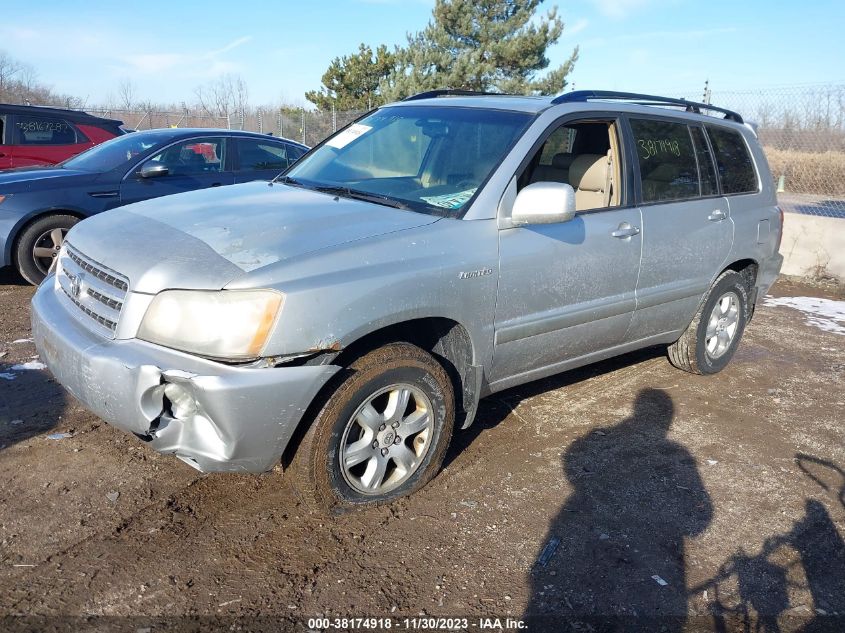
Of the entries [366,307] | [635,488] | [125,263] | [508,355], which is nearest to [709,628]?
[635,488]

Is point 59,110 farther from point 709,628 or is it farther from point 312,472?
point 709,628

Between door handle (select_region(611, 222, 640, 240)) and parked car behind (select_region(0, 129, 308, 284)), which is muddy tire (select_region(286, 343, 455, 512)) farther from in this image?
parked car behind (select_region(0, 129, 308, 284))

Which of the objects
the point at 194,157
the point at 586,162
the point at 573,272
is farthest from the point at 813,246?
the point at 194,157

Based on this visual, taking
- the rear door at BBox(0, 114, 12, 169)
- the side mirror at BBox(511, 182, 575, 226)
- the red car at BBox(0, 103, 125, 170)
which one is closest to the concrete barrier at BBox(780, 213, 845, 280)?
the side mirror at BBox(511, 182, 575, 226)

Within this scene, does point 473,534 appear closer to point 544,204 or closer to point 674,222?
point 544,204

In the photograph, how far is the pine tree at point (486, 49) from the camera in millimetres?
24125

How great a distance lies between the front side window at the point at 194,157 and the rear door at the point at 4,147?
3.67 meters

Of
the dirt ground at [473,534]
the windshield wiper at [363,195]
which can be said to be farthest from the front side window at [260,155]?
the windshield wiper at [363,195]

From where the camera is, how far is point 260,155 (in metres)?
8.05

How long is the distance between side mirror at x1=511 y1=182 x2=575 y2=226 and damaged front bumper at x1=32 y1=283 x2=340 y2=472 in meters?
1.25

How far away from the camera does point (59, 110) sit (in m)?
9.88

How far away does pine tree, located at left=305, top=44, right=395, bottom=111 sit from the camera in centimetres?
3159

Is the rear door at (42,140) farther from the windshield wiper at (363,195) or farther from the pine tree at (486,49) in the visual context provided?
the pine tree at (486,49)

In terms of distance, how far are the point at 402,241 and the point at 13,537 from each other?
201 centimetres
